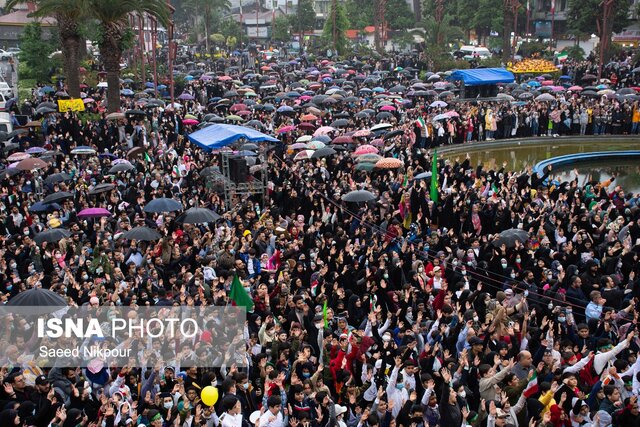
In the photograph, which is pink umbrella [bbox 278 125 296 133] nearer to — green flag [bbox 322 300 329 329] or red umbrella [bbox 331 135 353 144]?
red umbrella [bbox 331 135 353 144]

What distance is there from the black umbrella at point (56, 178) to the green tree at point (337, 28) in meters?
36.9

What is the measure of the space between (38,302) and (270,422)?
3.55 metres

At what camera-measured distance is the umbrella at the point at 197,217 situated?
13531mm

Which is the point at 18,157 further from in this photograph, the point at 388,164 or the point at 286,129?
the point at 388,164

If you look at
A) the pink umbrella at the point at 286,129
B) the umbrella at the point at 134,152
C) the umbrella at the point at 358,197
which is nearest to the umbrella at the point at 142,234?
the umbrella at the point at 358,197

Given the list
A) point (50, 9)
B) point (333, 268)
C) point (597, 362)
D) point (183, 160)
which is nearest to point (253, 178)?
point (183, 160)

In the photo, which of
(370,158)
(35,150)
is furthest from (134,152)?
(370,158)

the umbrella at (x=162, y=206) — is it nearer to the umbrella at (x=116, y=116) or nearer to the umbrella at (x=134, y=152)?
the umbrella at (x=134, y=152)

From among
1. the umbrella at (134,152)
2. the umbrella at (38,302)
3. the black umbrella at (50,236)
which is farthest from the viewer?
the umbrella at (134,152)

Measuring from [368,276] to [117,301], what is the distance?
356 cm

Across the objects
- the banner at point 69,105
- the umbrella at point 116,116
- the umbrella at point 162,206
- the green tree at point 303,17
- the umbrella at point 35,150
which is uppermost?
the green tree at point 303,17

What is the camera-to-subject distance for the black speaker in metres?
17.0

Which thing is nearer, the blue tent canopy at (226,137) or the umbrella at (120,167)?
the blue tent canopy at (226,137)

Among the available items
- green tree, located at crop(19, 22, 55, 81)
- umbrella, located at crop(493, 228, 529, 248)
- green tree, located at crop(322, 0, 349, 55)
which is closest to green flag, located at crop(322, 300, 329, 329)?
umbrella, located at crop(493, 228, 529, 248)
